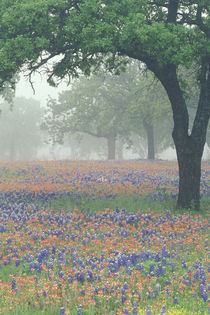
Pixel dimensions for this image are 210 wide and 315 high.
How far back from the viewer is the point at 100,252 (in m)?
8.94

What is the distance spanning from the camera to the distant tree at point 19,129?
76312 mm

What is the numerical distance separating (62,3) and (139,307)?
32.5ft

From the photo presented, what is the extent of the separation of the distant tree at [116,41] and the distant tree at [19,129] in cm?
6286

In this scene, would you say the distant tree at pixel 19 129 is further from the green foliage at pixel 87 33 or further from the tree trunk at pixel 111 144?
the green foliage at pixel 87 33

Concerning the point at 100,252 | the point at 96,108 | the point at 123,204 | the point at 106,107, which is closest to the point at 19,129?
the point at 96,108

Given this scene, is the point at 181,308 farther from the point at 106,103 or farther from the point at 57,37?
the point at 106,103

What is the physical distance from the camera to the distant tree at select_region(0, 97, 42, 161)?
7631cm

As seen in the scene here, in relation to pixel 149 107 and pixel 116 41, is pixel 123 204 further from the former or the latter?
pixel 149 107

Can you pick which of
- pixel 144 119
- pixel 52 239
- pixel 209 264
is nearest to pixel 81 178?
pixel 52 239

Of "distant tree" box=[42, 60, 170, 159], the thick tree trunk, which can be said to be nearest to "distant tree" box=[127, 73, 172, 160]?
"distant tree" box=[42, 60, 170, 159]

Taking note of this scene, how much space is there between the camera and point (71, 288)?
669 cm

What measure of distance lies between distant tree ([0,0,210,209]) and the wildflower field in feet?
9.25

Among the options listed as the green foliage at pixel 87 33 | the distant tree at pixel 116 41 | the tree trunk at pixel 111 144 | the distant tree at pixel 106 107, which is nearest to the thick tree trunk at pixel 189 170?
the distant tree at pixel 116 41

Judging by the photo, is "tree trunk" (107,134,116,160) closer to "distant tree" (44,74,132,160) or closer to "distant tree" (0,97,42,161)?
"distant tree" (44,74,132,160)
